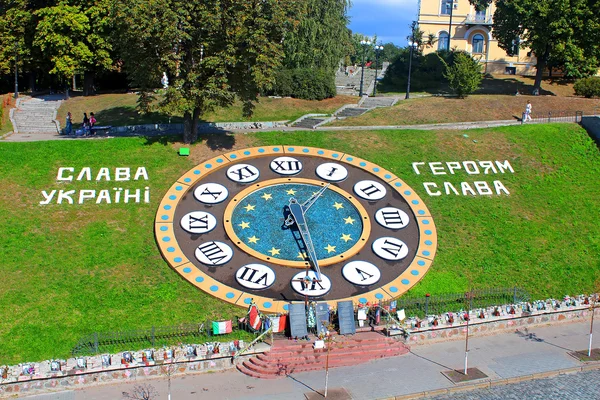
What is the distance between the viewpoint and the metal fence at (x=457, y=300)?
27906mm

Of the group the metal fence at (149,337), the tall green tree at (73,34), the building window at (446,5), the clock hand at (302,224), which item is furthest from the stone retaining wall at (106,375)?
the building window at (446,5)

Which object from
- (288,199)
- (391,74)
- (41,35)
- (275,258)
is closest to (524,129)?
(288,199)

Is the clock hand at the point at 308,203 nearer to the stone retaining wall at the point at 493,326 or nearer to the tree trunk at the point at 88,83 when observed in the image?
the stone retaining wall at the point at 493,326

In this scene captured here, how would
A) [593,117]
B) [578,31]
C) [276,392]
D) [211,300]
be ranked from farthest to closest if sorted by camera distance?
1. [578,31]
2. [593,117]
3. [211,300]
4. [276,392]

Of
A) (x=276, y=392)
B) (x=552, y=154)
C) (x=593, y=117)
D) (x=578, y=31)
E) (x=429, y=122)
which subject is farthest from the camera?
(x=578, y=31)

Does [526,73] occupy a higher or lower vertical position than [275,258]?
higher

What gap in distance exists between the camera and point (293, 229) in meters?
32.1

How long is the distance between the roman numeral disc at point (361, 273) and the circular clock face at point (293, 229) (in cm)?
6

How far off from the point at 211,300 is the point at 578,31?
45.9 meters

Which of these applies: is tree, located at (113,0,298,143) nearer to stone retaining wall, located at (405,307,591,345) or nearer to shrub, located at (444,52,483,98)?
stone retaining wall, located at (405,307,591,345)

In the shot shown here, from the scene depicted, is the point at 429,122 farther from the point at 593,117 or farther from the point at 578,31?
the point at 578,31

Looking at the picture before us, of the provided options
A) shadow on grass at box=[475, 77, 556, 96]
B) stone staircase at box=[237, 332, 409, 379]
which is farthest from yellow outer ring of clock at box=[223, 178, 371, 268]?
shadow on grass at box=[475, 77, 556, 96]

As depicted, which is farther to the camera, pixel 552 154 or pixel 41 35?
pixel 41 35

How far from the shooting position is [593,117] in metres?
42.6
